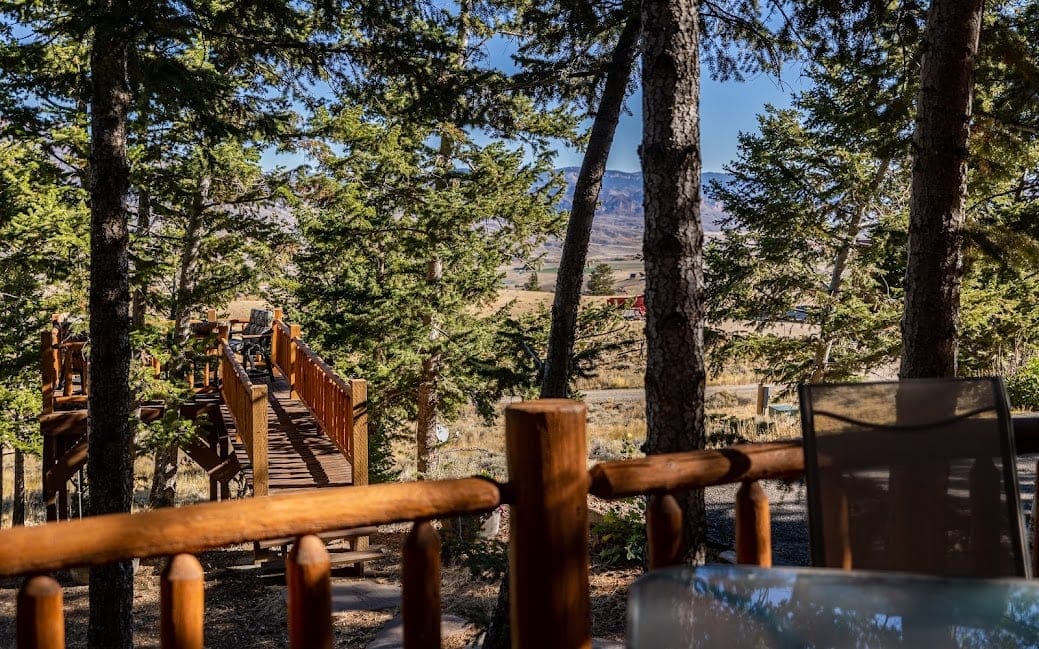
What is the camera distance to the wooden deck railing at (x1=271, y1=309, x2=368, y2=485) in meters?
8.27

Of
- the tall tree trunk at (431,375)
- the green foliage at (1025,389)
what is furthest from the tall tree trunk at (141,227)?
the green foliage at (1025,389)

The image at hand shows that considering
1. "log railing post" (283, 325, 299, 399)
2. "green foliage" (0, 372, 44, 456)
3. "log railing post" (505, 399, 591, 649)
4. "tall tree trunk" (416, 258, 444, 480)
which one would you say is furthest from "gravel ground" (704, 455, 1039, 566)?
"green foliage" (0, 372, 44, 456)

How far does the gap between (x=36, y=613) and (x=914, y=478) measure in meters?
1.95

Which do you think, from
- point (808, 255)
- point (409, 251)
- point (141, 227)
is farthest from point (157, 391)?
point (808, 255)

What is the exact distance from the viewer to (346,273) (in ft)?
51.3

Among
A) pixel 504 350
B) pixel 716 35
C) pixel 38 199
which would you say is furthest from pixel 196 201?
pixel 716 35

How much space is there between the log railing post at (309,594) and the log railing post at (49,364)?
442 inches

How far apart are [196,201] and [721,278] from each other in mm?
9887

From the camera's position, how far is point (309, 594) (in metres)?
1.72

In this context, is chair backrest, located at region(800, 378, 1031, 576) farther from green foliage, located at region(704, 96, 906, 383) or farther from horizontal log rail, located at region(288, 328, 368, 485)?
green foliage, located at region(704, 96, 906, 383)

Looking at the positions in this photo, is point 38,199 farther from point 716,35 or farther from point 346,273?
point 716,35

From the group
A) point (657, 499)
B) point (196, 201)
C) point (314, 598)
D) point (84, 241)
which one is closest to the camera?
point (314, 598)

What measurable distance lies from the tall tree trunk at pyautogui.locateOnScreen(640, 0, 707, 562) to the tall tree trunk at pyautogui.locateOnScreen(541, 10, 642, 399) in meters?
2.62

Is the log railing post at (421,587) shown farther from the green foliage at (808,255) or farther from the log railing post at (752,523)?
the green foliage at (808,255)
